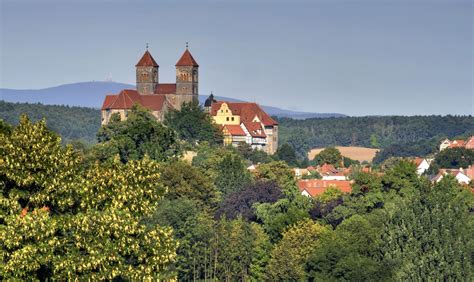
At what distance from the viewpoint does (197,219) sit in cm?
7588

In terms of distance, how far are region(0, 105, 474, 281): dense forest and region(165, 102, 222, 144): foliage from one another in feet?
42.6

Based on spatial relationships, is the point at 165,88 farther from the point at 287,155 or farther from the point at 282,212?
the point at 282,212

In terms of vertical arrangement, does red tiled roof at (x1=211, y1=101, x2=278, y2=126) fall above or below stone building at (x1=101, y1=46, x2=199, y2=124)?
below

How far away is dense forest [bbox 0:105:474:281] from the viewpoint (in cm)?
3406

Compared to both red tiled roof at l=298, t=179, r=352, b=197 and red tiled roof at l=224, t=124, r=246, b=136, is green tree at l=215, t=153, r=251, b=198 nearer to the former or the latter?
red tiled roof at l=298, t=179, r=352, b=197

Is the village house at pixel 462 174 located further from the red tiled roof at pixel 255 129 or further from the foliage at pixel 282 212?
the foliage at pixel 282 212

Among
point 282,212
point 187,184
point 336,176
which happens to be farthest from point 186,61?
point 282,212

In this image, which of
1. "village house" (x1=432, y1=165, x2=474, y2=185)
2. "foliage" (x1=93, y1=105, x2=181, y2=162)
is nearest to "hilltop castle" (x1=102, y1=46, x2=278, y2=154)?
"village house" (x1=432, y1=165, x2=474, y2=185)

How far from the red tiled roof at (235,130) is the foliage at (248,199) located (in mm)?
82297

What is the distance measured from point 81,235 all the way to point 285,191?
60.7 metres

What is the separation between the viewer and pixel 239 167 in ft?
373

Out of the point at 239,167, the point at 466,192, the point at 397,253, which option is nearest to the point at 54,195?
the point at 397,253

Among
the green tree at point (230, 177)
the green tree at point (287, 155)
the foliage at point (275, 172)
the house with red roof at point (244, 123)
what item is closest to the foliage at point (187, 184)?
the green tree at point (230, 177)

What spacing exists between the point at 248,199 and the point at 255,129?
90.4m
